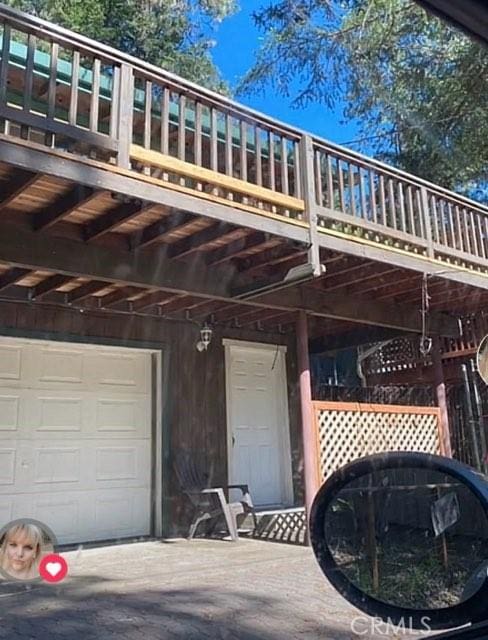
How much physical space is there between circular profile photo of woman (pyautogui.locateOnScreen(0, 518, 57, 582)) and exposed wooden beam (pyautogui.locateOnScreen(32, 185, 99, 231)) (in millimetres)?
2093

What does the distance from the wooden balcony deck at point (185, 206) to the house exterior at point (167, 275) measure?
0.8 inches

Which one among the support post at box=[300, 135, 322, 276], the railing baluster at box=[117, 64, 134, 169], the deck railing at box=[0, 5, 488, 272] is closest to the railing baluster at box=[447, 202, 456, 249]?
the deck railing at box=[0, 5, 488, 272]

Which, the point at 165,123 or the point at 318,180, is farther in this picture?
the point at 318,180

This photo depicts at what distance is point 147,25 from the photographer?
341 inches

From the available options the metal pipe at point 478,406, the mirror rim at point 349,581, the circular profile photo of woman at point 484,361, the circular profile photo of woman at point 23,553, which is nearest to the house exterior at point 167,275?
the circular profile photo of woman at point 484,361

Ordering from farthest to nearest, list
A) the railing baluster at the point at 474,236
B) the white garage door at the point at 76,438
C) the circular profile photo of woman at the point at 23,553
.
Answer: the railing baluster at the point at 474,236
the white garage door at the point at 76,438
the circular profile photo of woman at the point at 23,553

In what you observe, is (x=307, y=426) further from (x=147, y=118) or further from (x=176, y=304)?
(x=147, y=118)

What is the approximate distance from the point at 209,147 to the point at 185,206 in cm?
140

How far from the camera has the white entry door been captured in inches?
296

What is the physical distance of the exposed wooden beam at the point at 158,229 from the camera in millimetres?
4465

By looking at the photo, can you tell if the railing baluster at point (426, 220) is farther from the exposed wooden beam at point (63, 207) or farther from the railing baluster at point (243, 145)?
the exposed wooden beam at point (63, 207)

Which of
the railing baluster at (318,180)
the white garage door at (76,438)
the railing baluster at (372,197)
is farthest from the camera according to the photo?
the white garage door at (76,438)

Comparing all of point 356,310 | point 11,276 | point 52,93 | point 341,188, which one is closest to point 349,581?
point 52,93

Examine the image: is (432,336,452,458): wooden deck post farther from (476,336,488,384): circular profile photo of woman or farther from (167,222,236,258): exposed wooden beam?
(167,222,236,258): exposed wooden beam
